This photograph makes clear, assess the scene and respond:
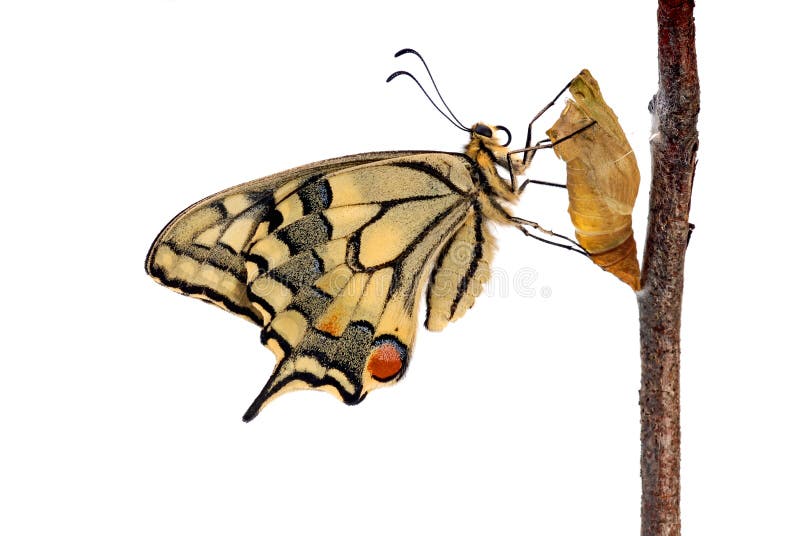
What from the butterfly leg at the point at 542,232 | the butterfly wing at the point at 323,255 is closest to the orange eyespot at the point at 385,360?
the butterfly wing at the point at 323,255

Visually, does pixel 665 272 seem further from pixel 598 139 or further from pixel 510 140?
pixel 510 140

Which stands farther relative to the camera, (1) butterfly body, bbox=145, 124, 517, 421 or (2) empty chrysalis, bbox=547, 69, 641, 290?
(1) butterfly body, bbox=145, 124, 517, 421

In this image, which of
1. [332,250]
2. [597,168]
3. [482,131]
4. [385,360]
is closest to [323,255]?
[332,250]

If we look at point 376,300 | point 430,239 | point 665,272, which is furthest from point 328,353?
point 665,272

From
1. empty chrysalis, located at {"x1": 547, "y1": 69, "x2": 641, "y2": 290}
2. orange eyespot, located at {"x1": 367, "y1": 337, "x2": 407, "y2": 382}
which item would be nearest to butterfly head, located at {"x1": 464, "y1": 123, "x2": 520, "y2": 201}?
empty chrysalis, located at {"x1": 547, "y1": 69, "x2": 641, "y2": 290}

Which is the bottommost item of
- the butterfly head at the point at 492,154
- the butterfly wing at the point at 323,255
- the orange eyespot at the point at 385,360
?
the orange eyespot at the point at 385,360

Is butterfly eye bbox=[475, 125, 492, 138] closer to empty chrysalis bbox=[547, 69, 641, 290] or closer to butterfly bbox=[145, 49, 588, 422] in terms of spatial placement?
butterfly bbox=[145, 49, 588, 422]

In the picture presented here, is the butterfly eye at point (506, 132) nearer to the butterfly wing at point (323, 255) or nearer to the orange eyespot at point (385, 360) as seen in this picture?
the butterfly wing at point (323, 255)
